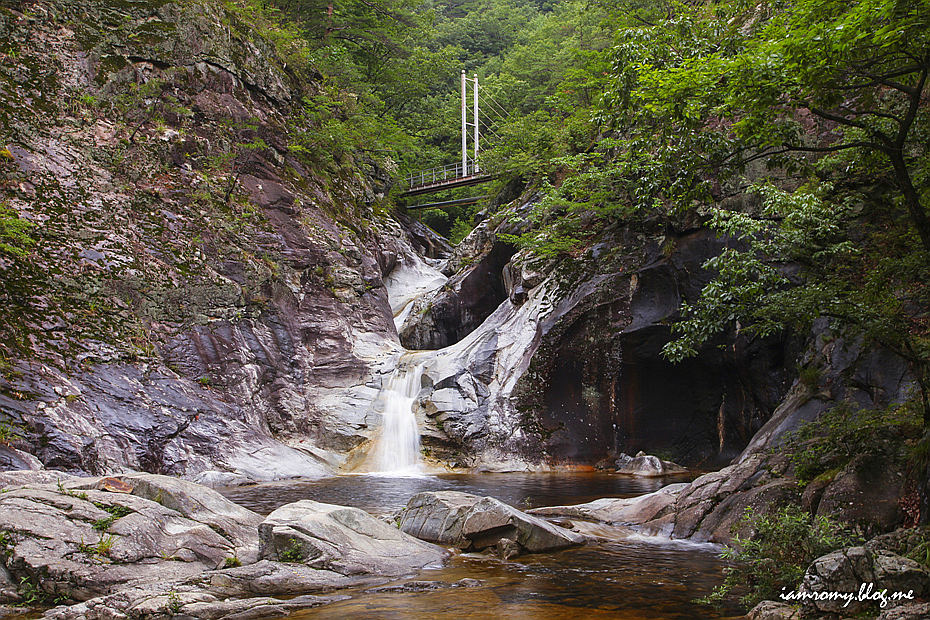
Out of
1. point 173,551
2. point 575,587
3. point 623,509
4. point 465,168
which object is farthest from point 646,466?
point 465,168

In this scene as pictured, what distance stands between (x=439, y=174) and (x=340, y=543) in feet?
116

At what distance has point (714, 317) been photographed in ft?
32.5

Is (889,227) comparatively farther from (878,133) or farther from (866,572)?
(866,572)

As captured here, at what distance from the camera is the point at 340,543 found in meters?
7.31

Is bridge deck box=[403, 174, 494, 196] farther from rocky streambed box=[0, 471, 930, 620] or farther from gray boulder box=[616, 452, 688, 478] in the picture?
rocky streambed box=[0, 471, 930, 620]

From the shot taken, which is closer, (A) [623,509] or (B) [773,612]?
(B) [773,612]

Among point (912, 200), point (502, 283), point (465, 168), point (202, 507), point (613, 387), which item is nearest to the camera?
point (912, 200)

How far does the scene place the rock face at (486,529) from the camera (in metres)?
8.11

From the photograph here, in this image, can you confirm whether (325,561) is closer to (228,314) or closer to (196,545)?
(196,545)

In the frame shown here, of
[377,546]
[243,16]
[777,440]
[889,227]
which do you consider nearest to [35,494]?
[377,546]

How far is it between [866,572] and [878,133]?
4.54 meters

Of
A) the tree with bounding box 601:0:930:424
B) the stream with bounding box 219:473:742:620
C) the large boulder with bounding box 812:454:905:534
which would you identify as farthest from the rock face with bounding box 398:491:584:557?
the tree with bounding box 601:0:930:424

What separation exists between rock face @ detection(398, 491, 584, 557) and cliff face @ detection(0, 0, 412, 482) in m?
8.20

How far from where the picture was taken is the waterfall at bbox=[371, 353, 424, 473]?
18.5 metres
